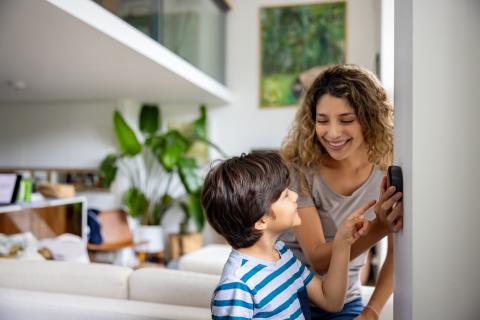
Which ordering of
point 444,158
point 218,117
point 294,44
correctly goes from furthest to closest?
point 218,117
point 294,44
point 444,158

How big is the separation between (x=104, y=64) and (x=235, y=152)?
2.61 meters

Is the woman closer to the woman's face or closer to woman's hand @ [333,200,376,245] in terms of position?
the woman's face

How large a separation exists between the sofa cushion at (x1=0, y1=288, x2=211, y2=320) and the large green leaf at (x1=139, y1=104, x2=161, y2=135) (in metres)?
3.98

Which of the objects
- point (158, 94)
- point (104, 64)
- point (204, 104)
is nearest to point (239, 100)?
point (204, 104)

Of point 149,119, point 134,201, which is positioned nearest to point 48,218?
point 134,201

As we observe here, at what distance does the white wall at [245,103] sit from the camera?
5562mm

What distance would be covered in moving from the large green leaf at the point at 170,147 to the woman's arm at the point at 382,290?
3609 mm

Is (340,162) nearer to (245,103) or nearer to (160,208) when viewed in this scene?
(160,208)

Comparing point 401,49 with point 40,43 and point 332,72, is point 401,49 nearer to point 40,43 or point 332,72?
point 332,72

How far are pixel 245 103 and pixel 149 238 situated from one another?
83.8 inches

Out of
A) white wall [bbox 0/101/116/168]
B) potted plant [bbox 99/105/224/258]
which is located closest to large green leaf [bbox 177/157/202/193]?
potted plant [bbox 99/105/224/258]

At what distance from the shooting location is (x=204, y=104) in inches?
225

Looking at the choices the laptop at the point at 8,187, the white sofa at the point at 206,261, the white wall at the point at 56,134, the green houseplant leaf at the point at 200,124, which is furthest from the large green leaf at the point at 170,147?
the laptop at the point at 8,187

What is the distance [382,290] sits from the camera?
52.1 inches
